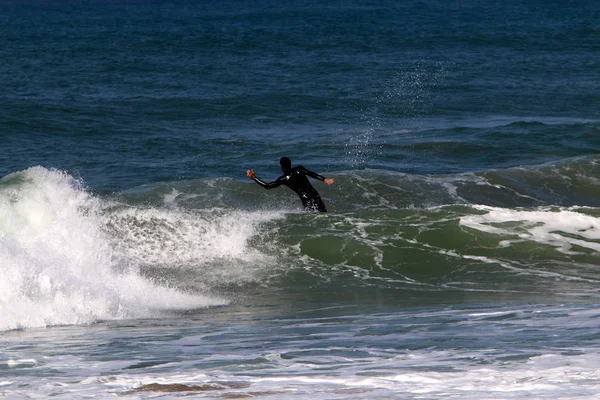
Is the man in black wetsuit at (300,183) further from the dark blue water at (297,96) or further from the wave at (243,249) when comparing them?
the dark blue water at (297,96)

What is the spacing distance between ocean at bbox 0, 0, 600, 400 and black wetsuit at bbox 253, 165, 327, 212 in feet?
0.99

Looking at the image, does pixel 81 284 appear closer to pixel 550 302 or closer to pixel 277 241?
pixel 277 241

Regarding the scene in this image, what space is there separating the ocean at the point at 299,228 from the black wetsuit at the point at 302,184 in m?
0.30

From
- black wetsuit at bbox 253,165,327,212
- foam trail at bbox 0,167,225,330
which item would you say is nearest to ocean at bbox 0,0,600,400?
foam trail at bbox 0,167,225,330

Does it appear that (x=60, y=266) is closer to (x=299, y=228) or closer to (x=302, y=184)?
(x=299, y=228)

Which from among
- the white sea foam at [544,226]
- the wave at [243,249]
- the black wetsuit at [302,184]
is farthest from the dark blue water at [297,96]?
the white sea foam at [544,226]

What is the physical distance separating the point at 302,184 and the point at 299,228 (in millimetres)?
825

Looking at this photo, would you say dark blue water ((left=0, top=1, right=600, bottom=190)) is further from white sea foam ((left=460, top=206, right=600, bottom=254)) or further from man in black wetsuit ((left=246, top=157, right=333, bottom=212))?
white sea foam ((left=460, top=206, right=600, bottom=254))

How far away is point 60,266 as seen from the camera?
37.1ft

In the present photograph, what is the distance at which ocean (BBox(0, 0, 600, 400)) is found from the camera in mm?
6988

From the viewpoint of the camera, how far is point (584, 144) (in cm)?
2245

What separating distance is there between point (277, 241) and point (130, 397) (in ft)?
26.0

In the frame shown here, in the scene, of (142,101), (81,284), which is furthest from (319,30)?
(81,284)

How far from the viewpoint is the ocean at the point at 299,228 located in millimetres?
6988
